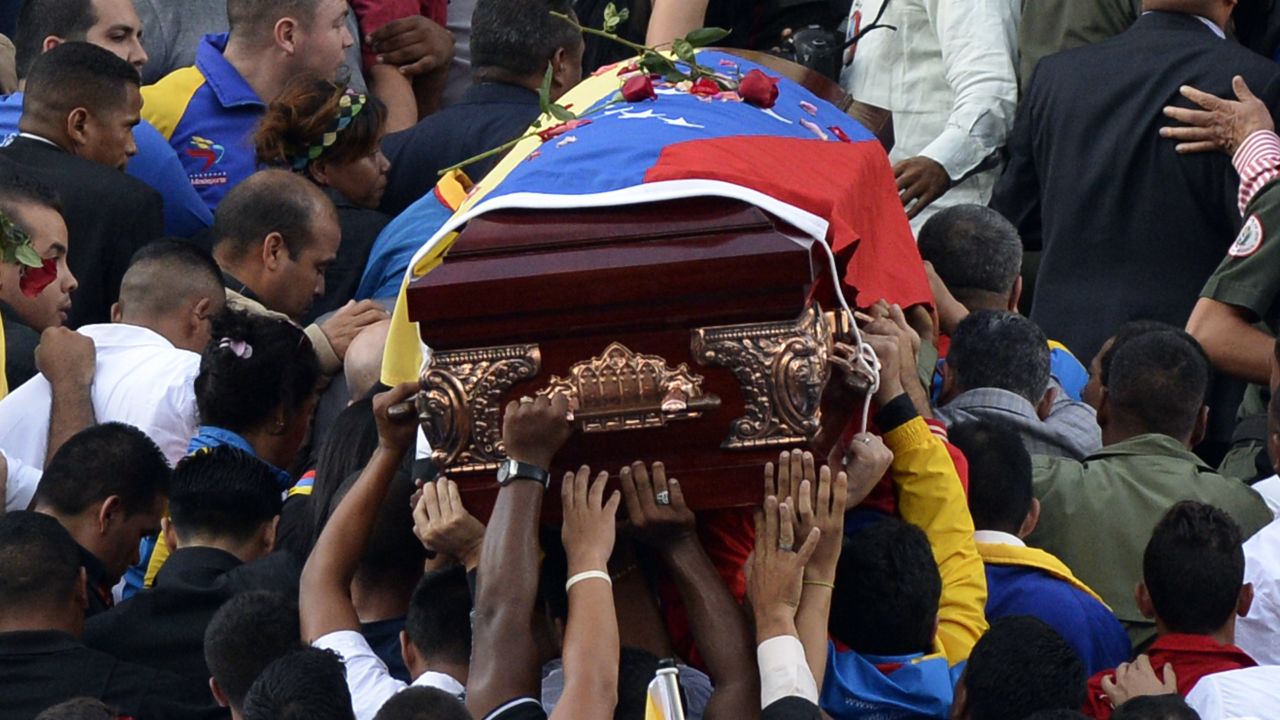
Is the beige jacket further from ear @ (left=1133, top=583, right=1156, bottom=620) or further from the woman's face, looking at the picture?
ear @ (left=1133, top=583, right=1156, bottom=620)

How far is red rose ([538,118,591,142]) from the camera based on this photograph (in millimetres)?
5051

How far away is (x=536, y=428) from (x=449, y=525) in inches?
13.8

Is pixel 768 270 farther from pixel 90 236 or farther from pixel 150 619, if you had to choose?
pixel 90 236

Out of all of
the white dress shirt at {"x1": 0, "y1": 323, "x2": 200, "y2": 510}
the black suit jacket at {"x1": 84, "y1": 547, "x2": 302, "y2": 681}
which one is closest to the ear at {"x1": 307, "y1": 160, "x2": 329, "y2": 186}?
the white dress shirt at {"x1": 0, "y1": 323, "x2": 200, "y2": 510}

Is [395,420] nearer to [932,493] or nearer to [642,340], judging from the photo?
[642,340]

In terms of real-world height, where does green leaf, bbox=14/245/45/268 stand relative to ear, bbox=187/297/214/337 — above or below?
above

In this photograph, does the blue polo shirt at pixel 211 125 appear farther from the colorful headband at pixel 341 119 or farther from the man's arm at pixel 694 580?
the man's arm at pixel 694 580

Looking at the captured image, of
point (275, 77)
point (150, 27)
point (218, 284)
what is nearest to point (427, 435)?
point (218, 284)

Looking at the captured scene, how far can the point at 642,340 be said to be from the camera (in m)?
4.44

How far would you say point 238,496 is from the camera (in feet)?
16.9

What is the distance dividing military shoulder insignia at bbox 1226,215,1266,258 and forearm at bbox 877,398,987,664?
5.35ft

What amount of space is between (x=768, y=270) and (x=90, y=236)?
2689 mm

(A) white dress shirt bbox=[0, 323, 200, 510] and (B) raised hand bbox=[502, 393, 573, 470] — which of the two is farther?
(A) white dress shirt bbox=[0, 323, 200, 510]

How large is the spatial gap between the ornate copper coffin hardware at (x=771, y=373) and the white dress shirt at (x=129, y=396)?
5.90 ft
